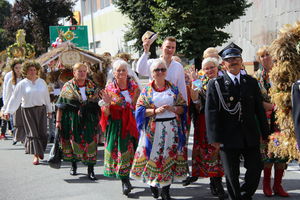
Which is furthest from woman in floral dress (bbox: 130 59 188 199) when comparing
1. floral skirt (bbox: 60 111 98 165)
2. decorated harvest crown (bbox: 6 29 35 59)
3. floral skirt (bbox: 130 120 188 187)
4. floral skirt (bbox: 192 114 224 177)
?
decorated harvest crown (bbox: 6 29 35 59)

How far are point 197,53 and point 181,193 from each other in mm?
11738

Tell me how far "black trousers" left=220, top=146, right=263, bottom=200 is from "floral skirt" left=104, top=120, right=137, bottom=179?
71.1 inches

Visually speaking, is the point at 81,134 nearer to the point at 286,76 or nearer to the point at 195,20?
the point at 286,76

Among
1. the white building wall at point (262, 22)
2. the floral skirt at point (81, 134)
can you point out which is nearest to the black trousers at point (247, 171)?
the floral skirt at point (81, 134)

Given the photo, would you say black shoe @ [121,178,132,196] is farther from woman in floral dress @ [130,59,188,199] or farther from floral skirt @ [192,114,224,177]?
floral skirt @ [192,114,224,177]

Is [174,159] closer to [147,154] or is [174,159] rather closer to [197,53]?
[147,154]

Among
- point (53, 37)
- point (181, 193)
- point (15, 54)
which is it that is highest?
point (53, 37)

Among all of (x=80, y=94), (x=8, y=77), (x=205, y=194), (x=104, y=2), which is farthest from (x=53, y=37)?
(x=205, y=194)

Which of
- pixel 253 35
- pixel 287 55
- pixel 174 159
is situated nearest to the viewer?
pixel 287 55

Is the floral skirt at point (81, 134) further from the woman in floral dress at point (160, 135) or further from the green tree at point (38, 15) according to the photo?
the green tree at point (38, 15)

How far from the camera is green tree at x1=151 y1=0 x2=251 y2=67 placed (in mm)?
17031

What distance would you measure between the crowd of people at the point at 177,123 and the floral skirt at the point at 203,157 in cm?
1

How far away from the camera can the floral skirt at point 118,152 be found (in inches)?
256

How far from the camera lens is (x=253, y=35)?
20.9 meters
